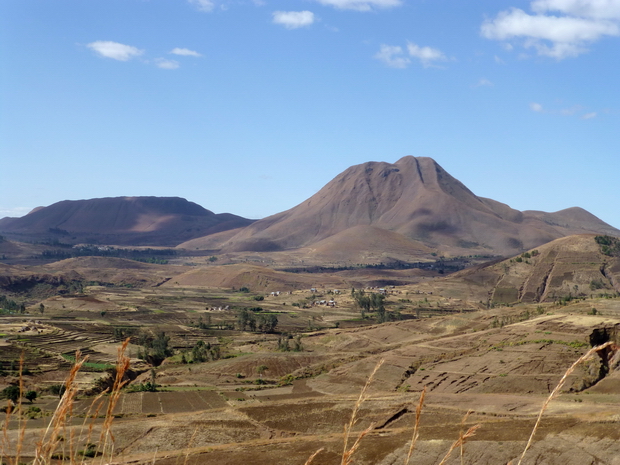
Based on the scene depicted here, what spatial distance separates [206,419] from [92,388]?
60.8ft

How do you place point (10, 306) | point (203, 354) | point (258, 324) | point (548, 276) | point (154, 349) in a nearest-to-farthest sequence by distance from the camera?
point (203, 354) → point (154, 349) → point (258, 324) → point (10, 306) → point (548, 276)

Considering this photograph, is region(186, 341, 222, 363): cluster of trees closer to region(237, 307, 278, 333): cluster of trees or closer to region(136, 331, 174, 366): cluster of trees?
region(136, 331, 174, 366): cluster of trees

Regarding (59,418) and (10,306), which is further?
(10,306)

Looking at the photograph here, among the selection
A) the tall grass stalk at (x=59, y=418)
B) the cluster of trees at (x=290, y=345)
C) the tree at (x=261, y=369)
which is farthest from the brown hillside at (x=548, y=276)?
the tall grass stalk at (x=59, y=418)

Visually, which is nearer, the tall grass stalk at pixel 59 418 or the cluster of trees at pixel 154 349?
the tall grass stalk at pixel 59 418

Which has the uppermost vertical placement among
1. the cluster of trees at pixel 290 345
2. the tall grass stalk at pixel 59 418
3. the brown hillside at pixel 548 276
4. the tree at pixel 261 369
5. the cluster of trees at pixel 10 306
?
the tall grass stalk at pixel 59 418

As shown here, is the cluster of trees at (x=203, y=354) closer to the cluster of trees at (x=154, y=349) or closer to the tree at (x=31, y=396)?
the cluster of trees at (x=154, y=349)

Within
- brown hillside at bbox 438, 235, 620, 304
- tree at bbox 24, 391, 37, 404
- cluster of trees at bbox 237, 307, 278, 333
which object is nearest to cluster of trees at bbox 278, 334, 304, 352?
cluster of trees at bbox 237, 307, 278, 333

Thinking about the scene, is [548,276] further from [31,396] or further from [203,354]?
[31,396]

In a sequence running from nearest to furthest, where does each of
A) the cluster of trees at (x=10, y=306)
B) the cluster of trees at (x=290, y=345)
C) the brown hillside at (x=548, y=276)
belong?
1. the cluster of trees at (x=290, y=345)
2. the cluster of trees at (x=10, y=306)
3. the brown hillside at (x=548, y=276)

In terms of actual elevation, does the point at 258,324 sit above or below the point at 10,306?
below

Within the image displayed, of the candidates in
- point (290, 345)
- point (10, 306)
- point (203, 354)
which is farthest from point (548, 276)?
point (10, 306)

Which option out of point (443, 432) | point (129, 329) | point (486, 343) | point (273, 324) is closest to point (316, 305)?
point (273, 324)

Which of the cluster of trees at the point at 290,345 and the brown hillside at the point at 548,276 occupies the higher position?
the brown hillside at the point at 548,276
